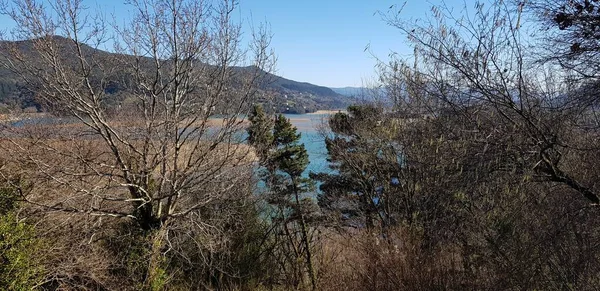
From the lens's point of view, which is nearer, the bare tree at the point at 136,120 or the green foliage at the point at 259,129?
the bare tree at the point at 136,120

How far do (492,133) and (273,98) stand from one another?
631 cm

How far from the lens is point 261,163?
11.3m

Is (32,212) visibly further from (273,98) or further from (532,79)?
(532,79)

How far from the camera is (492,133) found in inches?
216

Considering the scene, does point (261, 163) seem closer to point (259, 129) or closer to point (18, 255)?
point (259, 129)

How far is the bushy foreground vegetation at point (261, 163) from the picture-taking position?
198 inches

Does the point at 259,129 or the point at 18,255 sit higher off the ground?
the point at 259,129

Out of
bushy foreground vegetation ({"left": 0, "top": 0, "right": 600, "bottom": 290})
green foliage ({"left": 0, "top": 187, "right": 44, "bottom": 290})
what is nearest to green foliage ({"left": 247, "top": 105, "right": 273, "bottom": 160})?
bushy foreground vegetation ({"left": 0, "top": 0, "right": 600, "bottom": 290})

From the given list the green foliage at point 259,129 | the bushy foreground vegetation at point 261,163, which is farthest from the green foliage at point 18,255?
the green foliage at point 259,129

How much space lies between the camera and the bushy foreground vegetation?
5.03m

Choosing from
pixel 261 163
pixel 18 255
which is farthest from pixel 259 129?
pixel 18 255

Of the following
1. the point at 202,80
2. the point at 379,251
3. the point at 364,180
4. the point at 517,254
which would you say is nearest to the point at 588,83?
the point at 517,254

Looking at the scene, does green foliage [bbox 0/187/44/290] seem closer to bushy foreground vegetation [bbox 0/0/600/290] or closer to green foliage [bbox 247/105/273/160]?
bushy foreground vegetation [bbox 0/0/600/290]

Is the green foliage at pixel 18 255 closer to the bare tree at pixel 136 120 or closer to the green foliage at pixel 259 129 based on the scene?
the bare tree at pixel 136 120
